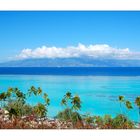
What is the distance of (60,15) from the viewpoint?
4043 mm

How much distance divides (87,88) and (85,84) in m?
0.04

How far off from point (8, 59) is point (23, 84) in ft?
0.87

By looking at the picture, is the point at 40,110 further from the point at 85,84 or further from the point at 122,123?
→ the point at 122,123

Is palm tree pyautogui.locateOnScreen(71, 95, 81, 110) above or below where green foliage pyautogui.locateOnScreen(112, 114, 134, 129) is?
above

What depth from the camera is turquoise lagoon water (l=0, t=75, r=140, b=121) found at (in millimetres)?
4023

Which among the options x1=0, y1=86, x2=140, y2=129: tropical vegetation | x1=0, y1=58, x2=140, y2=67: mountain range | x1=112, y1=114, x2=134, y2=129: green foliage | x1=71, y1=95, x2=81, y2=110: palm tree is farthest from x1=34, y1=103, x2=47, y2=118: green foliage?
x1=112, y1=114, x2=134, y2=129: green foliage

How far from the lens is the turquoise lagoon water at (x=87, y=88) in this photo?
4.02 metres

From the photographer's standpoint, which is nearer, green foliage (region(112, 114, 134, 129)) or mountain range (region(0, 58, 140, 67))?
green foliage (region(112, 114, 134, 129))

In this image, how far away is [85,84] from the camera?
4.11 metres

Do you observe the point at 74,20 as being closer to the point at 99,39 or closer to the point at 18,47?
the point at 99,39

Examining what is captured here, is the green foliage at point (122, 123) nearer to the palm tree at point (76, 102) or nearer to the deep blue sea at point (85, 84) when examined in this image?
the deep blue sea at point (85, 84)

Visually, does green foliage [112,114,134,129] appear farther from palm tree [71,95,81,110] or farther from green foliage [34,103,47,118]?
green foliage [34,103,47,118]
